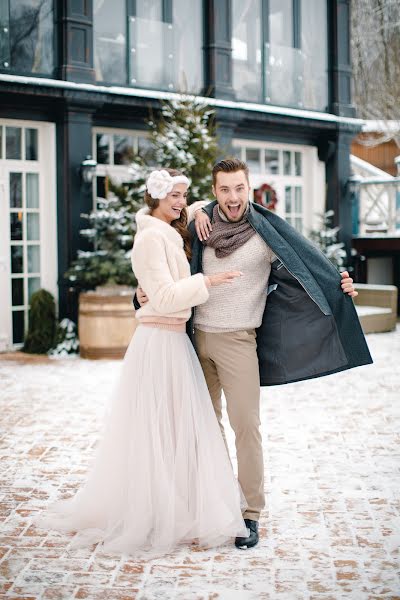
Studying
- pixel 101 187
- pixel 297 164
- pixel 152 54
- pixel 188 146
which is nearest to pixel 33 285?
pixel 101 187

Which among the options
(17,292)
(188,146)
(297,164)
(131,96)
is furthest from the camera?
(297,164)

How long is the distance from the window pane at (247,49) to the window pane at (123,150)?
2264 millimetres

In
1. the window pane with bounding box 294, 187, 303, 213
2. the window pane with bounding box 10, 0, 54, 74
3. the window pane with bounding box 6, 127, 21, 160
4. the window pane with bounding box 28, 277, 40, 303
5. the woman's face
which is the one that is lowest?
the window pane with bounding box 28, 277, 40, 303

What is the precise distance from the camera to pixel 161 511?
3980mm

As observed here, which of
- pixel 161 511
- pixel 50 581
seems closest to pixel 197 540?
pixel 161 511

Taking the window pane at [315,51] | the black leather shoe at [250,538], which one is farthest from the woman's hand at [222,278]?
the window pane at [315,51]

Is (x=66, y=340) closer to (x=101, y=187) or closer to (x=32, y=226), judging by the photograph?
(x=32, y=226)

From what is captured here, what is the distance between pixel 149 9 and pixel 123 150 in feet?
7.21

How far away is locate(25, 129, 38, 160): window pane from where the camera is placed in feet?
37.2

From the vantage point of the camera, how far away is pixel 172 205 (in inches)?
159

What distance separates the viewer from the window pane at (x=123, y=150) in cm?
1210

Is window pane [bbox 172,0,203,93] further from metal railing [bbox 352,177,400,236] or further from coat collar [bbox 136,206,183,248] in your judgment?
coat collar [bbox 136,206,183,248]

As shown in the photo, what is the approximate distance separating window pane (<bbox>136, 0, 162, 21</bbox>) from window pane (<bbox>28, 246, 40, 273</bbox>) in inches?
152

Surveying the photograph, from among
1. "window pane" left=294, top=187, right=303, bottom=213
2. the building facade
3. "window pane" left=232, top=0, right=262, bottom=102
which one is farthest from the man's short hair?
"window pane" left=294, top=187, right=303, bottom=213
